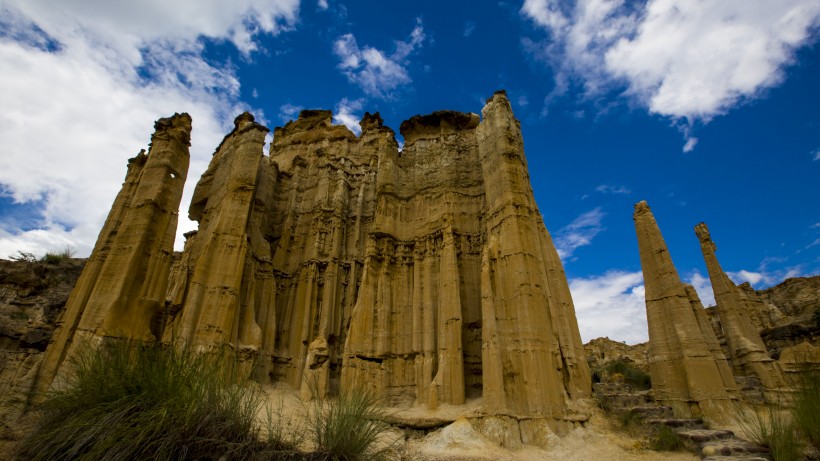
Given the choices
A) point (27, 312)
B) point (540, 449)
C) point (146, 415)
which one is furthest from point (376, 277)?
point (27, 312)

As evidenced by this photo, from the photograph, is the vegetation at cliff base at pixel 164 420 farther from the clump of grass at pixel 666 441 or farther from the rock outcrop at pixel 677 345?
the rock outcrop at pixel 677 345

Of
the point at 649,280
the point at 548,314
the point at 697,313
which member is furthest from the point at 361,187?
the point at 697,313

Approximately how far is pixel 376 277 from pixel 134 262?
35.9ft

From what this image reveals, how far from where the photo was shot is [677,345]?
15.5 m

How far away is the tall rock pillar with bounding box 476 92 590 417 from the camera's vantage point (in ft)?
47.4

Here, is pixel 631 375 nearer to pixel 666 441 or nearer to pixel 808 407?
pixel 666 441

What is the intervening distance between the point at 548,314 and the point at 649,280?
5.05 m

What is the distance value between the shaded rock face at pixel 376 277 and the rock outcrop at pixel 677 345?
2.90m

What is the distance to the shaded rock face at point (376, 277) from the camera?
15898 millimetres

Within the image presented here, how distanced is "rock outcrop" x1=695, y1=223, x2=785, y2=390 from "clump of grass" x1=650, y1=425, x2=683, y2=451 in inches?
441

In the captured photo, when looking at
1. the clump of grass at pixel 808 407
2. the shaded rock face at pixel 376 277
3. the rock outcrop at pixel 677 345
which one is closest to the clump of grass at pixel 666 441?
the shaded rock face at pixel 376 277

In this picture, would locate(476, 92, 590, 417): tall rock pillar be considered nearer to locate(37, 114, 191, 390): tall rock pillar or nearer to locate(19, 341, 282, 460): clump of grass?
locate(19, 341, 282, 460): clump of grass

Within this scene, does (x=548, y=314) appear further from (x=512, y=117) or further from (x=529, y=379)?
(x=512, y=117)

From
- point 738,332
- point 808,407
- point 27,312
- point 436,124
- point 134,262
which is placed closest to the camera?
point 808,407
